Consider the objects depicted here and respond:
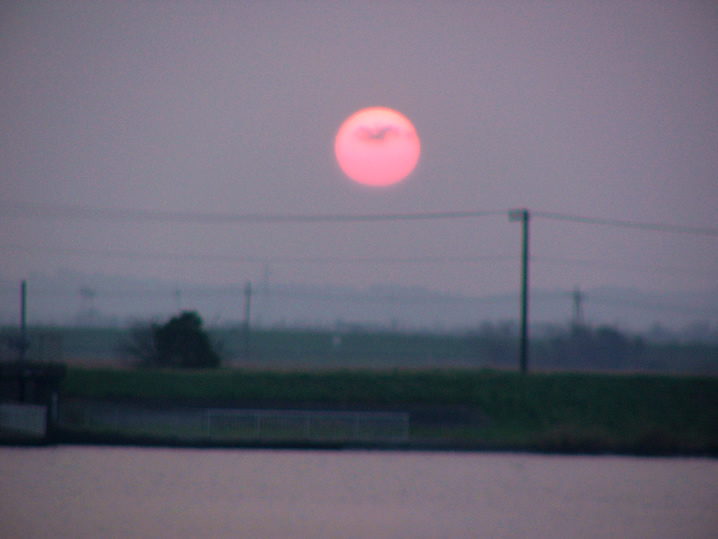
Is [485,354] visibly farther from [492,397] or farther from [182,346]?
[182,346]

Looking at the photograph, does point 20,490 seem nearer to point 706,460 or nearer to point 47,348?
point 47,348

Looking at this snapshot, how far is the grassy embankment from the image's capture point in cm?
1745

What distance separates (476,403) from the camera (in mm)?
22281

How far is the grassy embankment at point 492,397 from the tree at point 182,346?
2621 millimetres

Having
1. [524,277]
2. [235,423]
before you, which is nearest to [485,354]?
[524,277]

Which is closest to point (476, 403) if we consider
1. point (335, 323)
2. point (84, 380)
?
point (84, 380)

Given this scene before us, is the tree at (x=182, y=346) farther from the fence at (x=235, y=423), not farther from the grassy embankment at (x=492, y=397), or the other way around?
the fence at (x=235, y=423)

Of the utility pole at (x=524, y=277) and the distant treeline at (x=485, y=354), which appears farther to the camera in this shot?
the distant treeline at (x=485, y=354)

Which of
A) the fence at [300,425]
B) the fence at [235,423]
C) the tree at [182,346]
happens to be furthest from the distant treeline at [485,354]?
the fence at [300,425]

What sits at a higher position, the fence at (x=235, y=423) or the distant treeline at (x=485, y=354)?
the fence at (x=235, y=423)

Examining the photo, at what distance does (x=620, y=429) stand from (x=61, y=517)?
16.5 m

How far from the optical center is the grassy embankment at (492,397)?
17.5m

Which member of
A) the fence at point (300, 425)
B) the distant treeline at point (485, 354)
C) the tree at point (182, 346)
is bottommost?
the distant treeline at point (485, 354)

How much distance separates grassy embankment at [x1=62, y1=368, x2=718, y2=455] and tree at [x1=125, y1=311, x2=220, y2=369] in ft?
8.60
